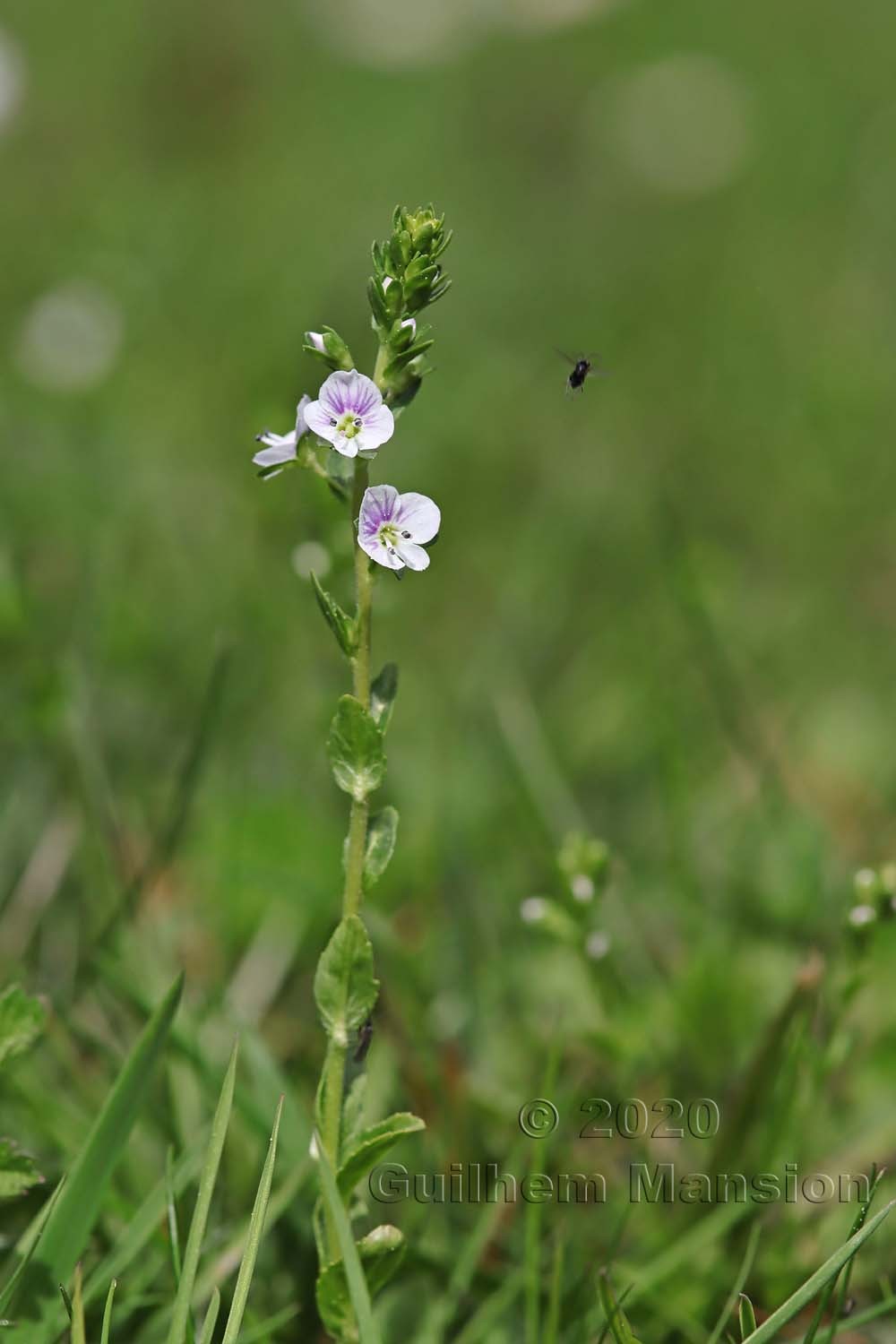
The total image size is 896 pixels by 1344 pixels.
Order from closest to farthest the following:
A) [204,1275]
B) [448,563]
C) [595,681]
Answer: [204,1275] < [595,681] < [448,563]

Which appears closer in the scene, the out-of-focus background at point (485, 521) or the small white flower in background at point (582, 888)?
the small white flower in background at point (582, 888)

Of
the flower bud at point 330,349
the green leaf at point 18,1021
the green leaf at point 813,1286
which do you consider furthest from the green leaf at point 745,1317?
the flower bud at point 330,349

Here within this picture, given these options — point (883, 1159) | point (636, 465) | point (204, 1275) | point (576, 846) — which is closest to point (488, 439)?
point (636, 465)

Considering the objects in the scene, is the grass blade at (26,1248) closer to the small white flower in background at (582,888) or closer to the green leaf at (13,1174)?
the green leaf at (13,1174)

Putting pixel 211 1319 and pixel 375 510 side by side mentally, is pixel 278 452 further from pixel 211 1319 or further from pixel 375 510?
pixel 211 1319

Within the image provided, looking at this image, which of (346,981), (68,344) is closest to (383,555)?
(346,981)

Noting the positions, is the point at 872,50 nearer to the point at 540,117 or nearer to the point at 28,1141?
the point at 540,117
